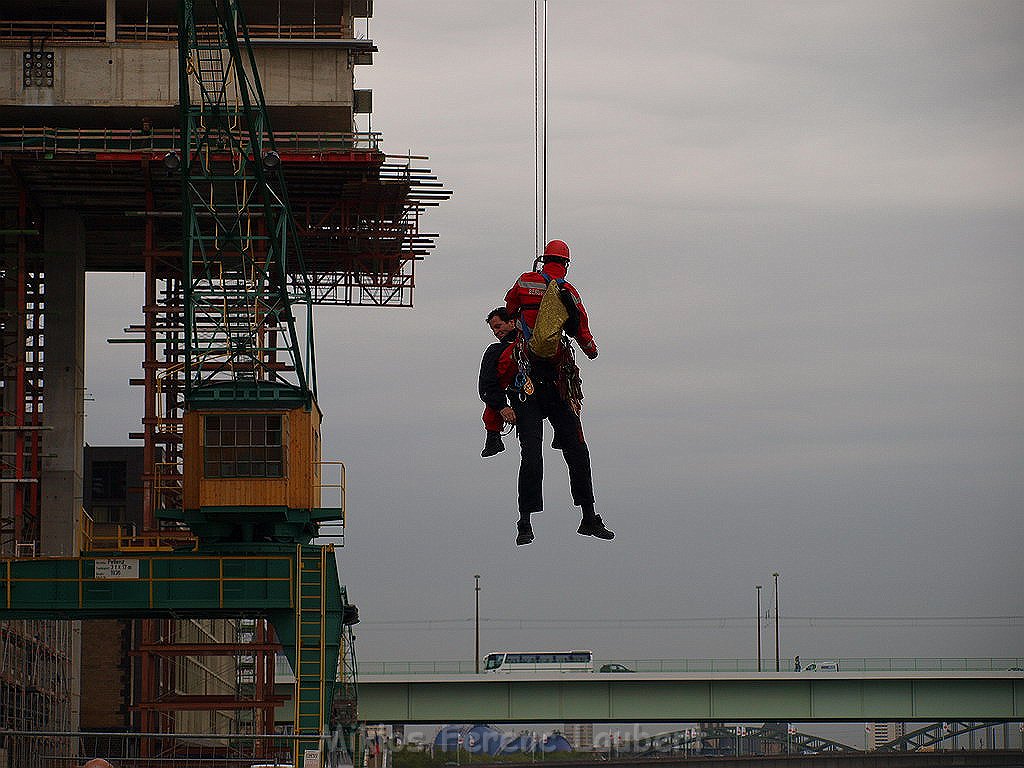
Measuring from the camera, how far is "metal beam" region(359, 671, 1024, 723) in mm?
73250

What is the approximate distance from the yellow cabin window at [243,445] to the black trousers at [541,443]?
2624cm

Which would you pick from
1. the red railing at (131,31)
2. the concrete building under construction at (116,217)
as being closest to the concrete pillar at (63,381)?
the concrete building under construction at (116,217)

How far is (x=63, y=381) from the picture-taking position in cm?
6044

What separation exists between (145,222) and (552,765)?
38.2 m

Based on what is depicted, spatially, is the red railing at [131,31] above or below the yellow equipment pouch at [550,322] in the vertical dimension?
above

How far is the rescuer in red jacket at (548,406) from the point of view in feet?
58.3

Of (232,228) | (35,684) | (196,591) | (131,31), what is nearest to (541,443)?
(196,591)

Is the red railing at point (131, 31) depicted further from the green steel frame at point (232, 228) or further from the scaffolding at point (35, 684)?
the scaffolding at point (35, 684)

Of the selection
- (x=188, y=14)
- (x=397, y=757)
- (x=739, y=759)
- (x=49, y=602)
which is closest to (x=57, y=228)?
(x=188, y=14)

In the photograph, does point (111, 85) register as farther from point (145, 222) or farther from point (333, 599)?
point (333, 599)

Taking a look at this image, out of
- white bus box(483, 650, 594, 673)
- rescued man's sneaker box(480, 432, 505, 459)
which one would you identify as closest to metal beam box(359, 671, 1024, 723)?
white bus box(483, 650, 594, 673)

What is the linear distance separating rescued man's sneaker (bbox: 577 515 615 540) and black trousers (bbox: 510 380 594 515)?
21cm

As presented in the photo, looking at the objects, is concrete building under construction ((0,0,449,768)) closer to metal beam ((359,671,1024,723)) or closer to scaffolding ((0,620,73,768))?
scaffolding ((0,620,73,768))

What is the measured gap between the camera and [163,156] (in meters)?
57.7
